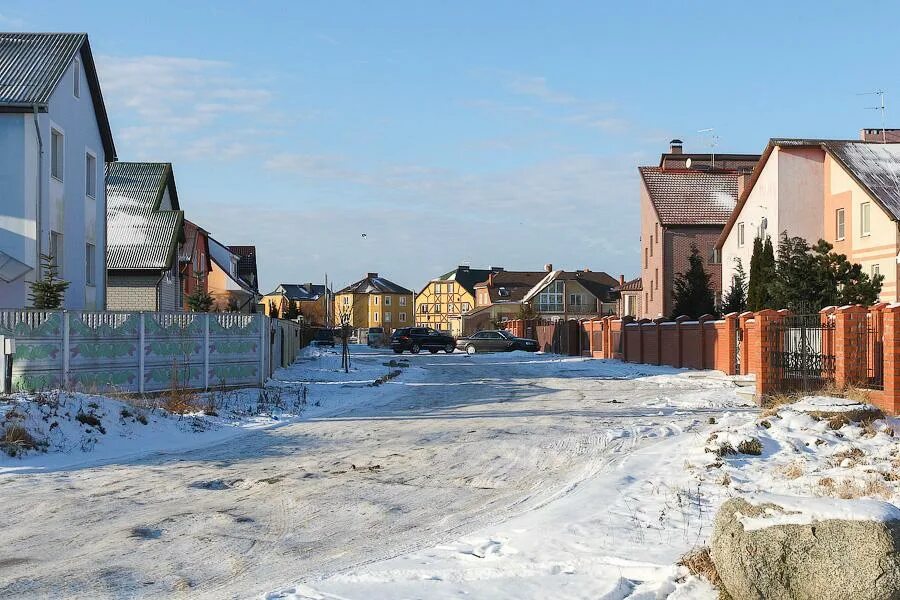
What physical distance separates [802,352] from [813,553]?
15.3 metres

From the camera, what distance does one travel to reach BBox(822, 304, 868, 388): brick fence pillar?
1809cm

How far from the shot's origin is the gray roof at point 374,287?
6570 inches

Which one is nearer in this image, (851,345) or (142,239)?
(851,345)

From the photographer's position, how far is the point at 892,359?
640 inches

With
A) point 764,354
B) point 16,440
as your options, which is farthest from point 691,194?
point 16,440

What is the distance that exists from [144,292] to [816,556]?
111 ft

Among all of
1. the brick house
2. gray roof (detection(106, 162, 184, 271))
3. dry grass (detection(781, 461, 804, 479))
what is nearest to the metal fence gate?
dry grass (detection(781, 461, 804, 479))

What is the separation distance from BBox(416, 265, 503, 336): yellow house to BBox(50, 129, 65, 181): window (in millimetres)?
121675

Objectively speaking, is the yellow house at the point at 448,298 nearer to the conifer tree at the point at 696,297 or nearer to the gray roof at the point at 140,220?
the conifer tree at the point at 696,297

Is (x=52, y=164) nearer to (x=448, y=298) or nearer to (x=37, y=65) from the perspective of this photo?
(x=37, y=65)

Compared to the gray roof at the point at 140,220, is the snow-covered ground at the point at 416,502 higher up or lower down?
lower down

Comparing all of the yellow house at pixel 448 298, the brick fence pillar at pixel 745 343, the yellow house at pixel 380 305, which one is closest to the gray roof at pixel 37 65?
the brick fence pillar at pixel 745 343

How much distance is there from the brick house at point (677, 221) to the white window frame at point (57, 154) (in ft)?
117

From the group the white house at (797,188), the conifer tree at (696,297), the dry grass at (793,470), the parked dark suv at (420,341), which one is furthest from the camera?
the parked dark suv at (420,341)
